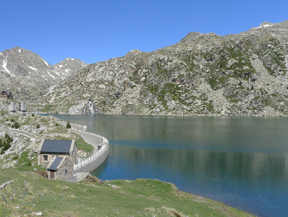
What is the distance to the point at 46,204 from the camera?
19.8 m

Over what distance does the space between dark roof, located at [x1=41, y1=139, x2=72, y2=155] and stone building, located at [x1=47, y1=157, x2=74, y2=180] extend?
328 inches

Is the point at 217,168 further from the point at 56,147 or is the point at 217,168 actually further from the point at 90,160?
the point at 56,147

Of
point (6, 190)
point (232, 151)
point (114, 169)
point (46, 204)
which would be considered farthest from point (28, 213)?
point (232, 151)

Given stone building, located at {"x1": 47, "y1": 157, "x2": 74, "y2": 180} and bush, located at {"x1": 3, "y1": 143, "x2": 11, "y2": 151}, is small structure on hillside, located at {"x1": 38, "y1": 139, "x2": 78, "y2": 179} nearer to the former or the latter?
stone building, located at {"x1": 47, "y1": 157, "x2": 74, "y2": 180}

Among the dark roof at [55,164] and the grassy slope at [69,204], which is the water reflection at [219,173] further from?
the dark roof at [55,164]

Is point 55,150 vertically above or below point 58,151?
above

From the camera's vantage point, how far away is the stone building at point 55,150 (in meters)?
45.7

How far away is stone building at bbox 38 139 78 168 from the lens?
4571 cm

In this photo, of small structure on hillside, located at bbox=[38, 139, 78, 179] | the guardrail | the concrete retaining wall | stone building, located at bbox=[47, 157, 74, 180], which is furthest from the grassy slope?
the guardrail

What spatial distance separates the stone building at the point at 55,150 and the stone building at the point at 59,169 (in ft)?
26.3

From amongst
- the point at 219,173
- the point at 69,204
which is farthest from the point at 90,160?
the point at 69,204

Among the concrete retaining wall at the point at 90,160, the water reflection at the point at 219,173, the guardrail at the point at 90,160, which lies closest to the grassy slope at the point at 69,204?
the water reflection at the point at 219,173

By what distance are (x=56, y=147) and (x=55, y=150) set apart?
66 centimetres

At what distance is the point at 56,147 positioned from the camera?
1858 inches
